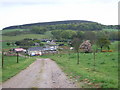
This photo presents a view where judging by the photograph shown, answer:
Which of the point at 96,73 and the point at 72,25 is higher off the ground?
the point at 72,25

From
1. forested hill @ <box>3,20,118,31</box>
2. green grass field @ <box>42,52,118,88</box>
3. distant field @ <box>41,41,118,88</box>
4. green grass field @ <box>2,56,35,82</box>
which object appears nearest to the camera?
distant field @ <box>41,41,118,88</box>

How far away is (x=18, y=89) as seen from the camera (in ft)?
36.5

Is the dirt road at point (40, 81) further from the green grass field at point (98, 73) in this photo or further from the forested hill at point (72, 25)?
the forested hill at point (72, 25)

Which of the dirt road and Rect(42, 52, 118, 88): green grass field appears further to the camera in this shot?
the dirt road

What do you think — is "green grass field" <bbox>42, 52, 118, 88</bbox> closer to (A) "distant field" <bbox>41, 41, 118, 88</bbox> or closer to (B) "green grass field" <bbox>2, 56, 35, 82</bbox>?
(A) "distant field" <bbox>41, 41, 118, 88</bbox>

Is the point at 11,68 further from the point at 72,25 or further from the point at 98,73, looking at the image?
the point at 72,25

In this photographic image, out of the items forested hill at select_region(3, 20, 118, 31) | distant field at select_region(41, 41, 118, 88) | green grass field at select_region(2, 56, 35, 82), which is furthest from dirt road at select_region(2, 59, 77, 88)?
forested hill at select_region(3, 20, 118, 31)

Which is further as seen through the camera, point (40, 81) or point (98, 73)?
point (98, 73)

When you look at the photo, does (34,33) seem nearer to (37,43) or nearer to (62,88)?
(37,43)

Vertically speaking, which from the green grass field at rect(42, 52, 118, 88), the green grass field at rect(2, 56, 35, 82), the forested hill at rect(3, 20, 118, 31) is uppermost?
the forested hill at rect(3, 20, 118, 31)

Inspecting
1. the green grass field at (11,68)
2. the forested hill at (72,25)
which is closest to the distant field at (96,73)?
the green grass field at (11,68)

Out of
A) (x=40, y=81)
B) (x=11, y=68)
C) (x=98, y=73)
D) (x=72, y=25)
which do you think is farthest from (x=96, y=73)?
(x=72, y=25)

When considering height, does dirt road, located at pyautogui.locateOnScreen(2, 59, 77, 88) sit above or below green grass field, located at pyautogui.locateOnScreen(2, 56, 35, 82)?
above

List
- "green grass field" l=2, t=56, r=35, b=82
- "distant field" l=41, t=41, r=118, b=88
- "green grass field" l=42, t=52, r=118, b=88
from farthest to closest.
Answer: "green grass field" l=2, t=56, r=35, b=82 < "green grass field" l=42, t=52, r=118, b=88 < "distant field" l=41, t=41, r=118, b=88
